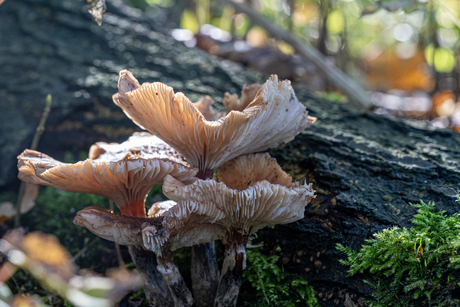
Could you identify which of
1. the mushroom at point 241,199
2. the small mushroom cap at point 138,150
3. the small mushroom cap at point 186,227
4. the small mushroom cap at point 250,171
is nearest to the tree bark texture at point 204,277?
the mushroom at point 241,199

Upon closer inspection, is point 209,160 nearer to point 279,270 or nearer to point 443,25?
point 279,270

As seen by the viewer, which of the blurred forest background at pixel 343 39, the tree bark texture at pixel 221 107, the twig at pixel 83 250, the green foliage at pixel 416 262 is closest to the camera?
the green foliage at pixel 416 262

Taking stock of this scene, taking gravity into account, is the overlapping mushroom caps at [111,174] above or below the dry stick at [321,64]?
below

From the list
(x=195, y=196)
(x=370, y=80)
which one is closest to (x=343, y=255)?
(x=195, y=196)

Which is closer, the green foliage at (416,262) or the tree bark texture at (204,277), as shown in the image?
the green foliage at (416,262)

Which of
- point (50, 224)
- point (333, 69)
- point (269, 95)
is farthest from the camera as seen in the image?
point (333, 69)

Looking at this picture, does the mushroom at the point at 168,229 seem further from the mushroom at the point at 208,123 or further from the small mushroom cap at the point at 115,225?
the mushroom at the point at 208,123

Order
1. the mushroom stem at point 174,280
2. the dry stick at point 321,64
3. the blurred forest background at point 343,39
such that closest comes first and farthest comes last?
the mushroom stem at point 174,280
the dry stick at point 321,64
the blurred forest background at point 343,39

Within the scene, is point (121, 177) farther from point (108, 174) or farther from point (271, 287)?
point (271, 287)
